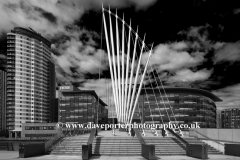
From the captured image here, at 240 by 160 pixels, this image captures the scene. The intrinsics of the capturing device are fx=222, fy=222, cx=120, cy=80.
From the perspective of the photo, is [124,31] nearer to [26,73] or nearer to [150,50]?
[150,50]

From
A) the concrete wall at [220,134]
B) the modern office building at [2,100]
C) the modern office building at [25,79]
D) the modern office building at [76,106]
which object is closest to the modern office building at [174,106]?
the modern office building at [76,106]

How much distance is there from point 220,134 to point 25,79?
5657 inches

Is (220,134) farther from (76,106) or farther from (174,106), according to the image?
(76,106)

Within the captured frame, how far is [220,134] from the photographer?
34188 mm

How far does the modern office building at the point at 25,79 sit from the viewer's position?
147m

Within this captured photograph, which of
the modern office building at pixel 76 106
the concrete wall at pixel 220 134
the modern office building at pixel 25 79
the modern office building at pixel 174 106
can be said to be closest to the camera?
the concrete wall at pixel 220 134

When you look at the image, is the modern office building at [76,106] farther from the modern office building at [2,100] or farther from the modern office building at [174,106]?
the modern office building at [2,100]

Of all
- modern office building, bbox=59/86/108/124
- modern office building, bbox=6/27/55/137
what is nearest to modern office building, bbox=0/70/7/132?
modern office building, bbox=6/27/55/137

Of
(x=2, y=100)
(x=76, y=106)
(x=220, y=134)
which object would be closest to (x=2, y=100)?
(x=2, y=100)

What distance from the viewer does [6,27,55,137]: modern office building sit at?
484ft

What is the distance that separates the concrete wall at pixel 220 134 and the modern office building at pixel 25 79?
133965mm

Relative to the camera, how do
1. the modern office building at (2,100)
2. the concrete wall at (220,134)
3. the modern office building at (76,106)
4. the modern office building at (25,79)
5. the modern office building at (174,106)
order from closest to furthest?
the concrete wall at (220,134)
the modern office building at (174,106)
the modern office building at (76,106)
the modern office building at (25,79)
the modern office building at (2,100)

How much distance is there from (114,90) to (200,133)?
676 inches

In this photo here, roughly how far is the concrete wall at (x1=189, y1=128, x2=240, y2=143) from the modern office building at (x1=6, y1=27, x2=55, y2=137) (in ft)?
440
